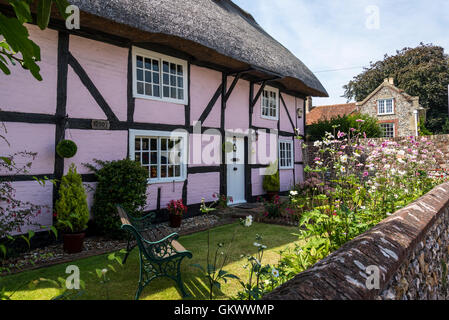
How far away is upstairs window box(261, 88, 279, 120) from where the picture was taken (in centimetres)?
1023

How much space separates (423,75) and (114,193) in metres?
30.8

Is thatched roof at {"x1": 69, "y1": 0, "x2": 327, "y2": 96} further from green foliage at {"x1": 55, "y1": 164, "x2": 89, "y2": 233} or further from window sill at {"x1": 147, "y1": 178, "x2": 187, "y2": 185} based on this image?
window sill at {"x1": 147, "y1": 178, "x2": 187, "y2": 185}

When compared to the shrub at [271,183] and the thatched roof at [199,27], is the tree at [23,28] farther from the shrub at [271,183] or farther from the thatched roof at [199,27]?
the shrub at [271,183]

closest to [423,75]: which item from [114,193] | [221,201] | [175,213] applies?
[221,201]

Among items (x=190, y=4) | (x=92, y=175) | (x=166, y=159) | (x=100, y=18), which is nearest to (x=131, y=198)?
(x=92, y=175)

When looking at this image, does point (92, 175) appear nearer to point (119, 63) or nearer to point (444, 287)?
point (119, 63)

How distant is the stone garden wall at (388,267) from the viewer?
1302 millimetres

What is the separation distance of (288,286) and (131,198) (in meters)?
4.66

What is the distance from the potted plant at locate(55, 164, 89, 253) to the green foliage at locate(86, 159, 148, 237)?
44cm

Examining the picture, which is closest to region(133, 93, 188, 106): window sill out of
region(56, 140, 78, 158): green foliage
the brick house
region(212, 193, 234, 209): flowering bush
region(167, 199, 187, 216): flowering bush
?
region(56, 140, 78, 158): green foliage

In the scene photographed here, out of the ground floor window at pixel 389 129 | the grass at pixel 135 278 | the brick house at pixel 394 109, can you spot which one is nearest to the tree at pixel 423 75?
the brick house at pixel 394 109

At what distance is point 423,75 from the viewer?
26.8 metres

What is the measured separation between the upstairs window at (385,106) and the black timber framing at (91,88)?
25.0 m

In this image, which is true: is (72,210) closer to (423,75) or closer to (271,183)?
(271,183)
